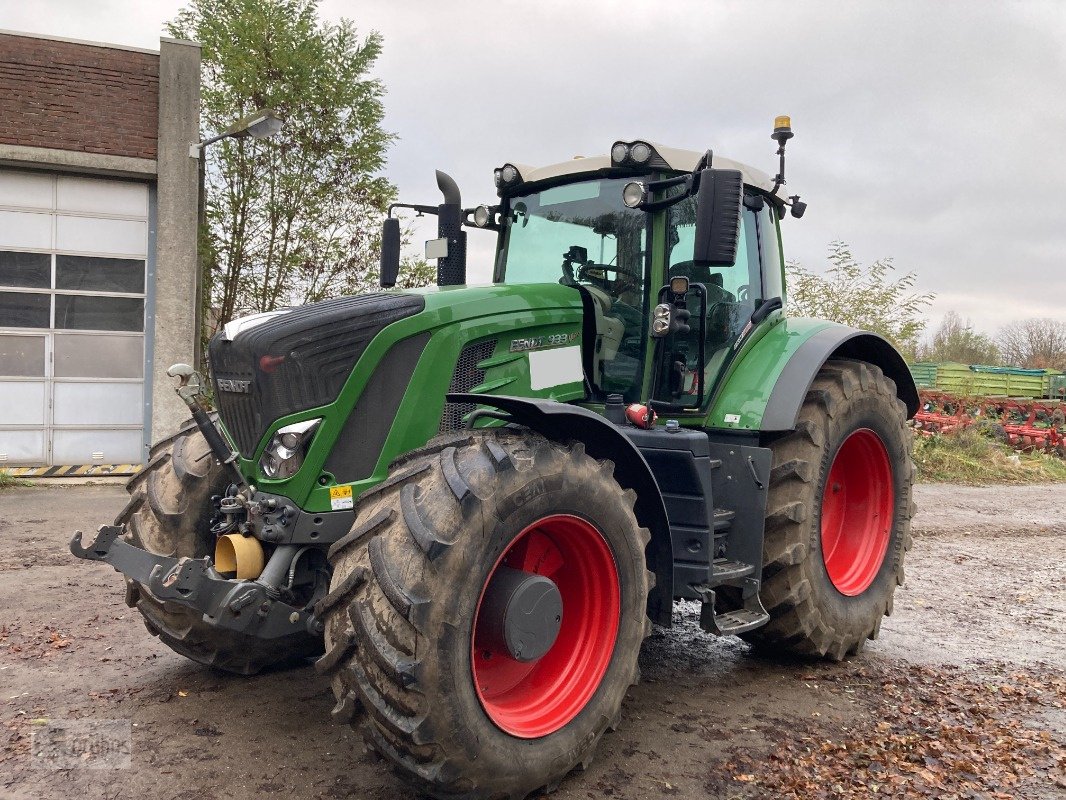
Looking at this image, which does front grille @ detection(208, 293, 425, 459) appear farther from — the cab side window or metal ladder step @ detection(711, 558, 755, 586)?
metal ladder step @ detection(711, 558, 755, 586)

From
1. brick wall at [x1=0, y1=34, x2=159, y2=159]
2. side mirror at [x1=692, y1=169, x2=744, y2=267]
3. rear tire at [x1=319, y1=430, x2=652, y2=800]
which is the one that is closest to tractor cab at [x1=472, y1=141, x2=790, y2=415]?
side mirror at [x1=692, y1=169, x2=744, y2=267]

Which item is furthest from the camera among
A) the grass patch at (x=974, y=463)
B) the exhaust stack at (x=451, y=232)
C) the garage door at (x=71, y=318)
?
the grass patch at (x=974, y=463)

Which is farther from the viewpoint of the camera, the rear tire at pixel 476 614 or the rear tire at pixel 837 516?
the rear tire at pixel 837 516

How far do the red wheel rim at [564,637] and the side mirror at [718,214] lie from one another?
50.3 inches

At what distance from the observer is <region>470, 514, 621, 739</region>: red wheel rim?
3.38m

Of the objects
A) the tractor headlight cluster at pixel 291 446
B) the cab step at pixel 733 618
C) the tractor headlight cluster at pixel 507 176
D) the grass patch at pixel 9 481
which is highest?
the tractor headlight cluster at pixel 507 176

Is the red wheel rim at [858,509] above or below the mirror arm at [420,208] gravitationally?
below

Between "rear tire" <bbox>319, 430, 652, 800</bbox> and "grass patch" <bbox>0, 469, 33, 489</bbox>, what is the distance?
30.7ft

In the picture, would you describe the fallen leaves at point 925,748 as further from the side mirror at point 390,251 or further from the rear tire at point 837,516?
the side mirror at point 390,251

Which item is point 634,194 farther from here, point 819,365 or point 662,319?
point 819,365

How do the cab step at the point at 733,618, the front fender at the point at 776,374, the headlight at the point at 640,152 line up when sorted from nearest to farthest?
the cab step at the point at 733,618
the headlight at the point at 640,152
the front fender at the point at 776,374

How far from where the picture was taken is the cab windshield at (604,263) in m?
4.48

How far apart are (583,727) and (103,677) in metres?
2.48

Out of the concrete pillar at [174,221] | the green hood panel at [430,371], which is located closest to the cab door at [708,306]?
the green hood panel at [430,371]
